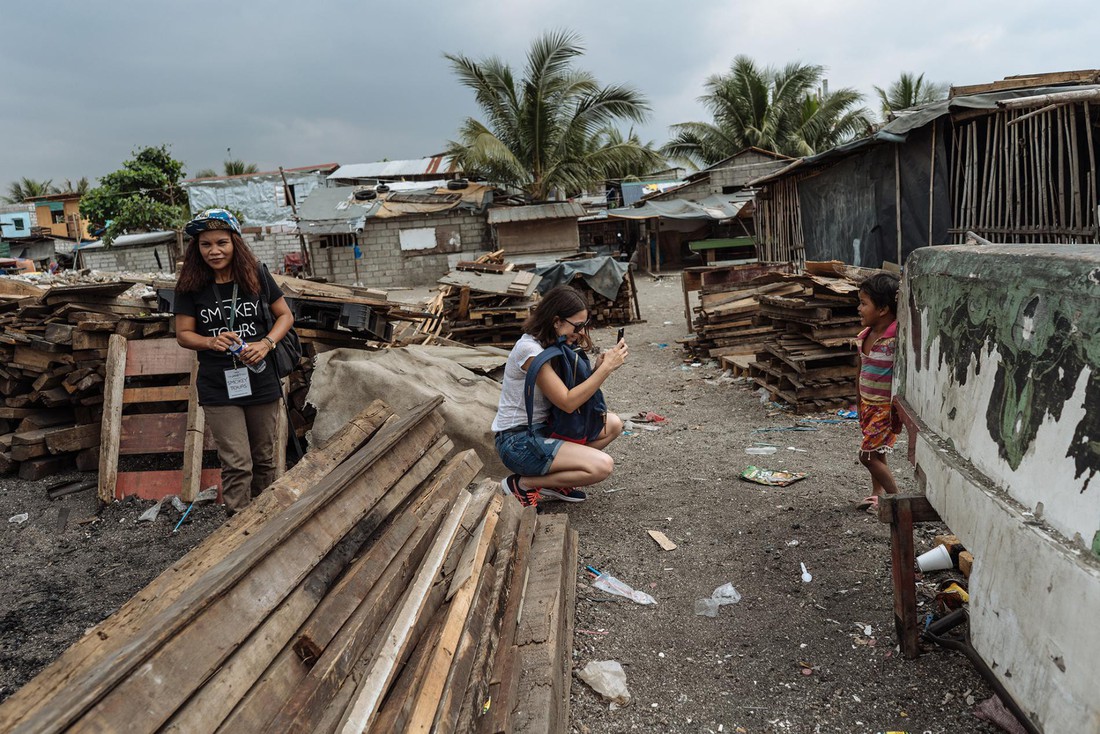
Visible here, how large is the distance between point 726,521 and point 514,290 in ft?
25.6

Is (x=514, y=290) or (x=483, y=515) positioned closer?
(x=483, y=515)

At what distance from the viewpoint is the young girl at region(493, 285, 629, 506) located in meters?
3.98

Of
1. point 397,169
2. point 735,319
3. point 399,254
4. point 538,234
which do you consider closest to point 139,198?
point 397,169

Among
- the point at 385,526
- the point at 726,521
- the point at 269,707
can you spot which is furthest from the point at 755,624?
the point at 269,707

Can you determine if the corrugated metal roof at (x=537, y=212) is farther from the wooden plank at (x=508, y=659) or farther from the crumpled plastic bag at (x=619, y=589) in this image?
the wooden plank at (x=508, y=659)

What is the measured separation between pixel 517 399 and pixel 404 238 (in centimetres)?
2240

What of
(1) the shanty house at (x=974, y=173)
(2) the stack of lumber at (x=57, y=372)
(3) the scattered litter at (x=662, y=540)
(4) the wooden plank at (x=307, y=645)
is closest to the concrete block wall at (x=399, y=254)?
(1) the shanty house at (x=974, y=173)

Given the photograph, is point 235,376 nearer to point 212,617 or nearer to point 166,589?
point 166,589

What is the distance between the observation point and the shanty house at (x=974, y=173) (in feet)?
21.0

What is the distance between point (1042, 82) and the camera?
25.0 feet

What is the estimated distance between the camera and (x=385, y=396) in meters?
5.13

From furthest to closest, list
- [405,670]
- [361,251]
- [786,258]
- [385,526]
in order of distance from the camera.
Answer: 1. [361,251]
2. [786,258]
3. [385,526]
4. [405,670]

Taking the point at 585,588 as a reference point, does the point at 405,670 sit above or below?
above

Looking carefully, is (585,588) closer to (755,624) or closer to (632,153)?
(755,624)
